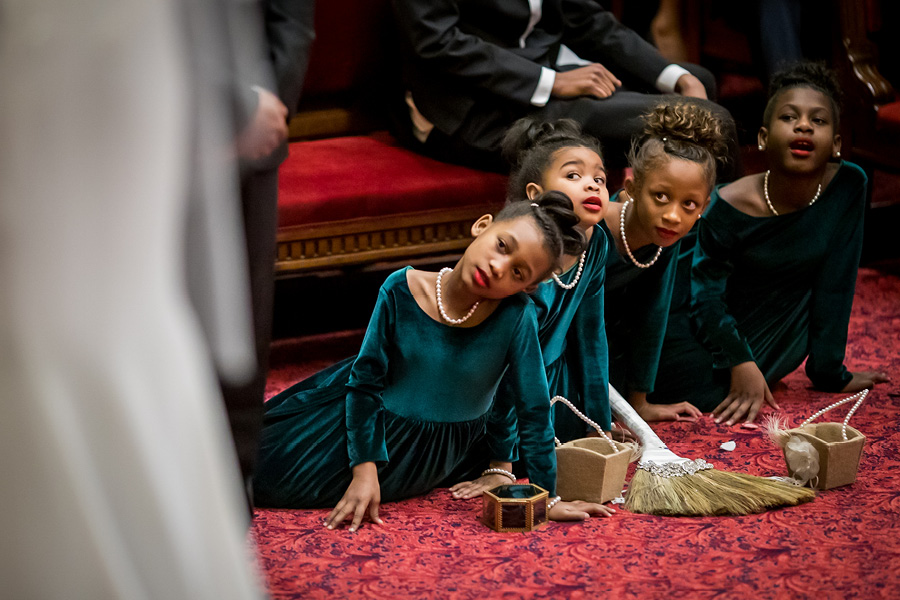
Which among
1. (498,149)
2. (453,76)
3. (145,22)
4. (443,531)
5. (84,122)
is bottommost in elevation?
(443,531)

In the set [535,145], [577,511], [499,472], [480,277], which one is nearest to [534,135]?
[535,145]

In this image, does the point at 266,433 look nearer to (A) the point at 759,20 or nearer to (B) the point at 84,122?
(B) the point at 84,122

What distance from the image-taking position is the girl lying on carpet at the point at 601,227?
276 centimetres

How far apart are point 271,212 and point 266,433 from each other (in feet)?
2.37

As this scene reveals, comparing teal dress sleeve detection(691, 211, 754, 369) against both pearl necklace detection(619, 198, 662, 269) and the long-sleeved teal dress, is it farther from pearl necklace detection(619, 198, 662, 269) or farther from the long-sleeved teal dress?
the long-sleeved teal dress

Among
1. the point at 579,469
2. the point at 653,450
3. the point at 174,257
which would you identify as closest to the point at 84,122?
the point at 174,257

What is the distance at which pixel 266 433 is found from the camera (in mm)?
2623

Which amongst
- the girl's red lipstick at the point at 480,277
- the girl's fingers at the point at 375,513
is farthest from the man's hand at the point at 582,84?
the girl's fingers at the point at 375,513

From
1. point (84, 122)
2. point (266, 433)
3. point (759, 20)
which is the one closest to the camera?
point (84, 122)

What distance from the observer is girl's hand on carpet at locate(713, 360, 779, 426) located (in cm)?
311

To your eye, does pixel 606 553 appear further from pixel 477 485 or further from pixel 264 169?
pixel 264 169

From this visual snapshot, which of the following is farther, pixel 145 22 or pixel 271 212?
pixel 271 212

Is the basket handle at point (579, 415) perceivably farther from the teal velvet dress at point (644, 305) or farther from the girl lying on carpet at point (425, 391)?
the teal velvet dress at point (644, 305)

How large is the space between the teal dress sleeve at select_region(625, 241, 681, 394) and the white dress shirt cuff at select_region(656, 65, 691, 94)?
1.16m
